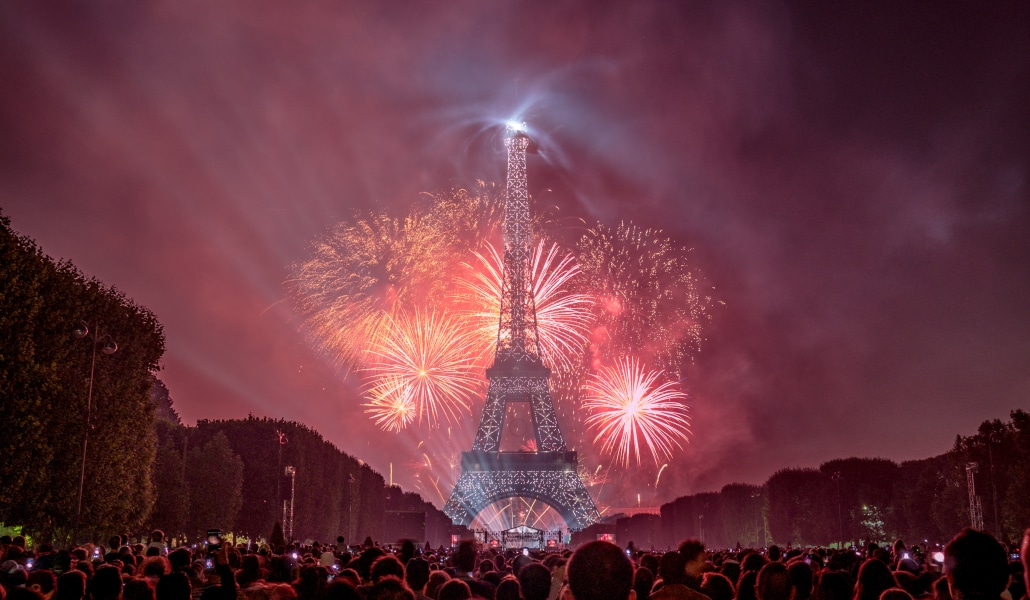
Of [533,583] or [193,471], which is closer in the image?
[533,583]

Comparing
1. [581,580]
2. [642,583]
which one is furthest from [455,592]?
A: [581,580]

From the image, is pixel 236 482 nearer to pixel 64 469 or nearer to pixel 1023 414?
pixel 64 469

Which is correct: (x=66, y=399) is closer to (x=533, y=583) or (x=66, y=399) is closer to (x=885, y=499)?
(x=533, y=583)

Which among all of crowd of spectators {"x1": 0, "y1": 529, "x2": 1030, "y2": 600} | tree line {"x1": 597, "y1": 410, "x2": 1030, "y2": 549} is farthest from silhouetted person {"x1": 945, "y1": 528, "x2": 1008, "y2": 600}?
tree line {"x1": 597, "y1": 410, "x2": 1030, "y2": 549}

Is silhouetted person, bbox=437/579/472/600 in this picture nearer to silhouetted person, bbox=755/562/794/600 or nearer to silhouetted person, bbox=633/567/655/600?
silhouetted person, bbox=633/567/655/600

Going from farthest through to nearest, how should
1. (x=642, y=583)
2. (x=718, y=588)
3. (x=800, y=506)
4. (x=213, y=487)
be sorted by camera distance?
1. (x=800, y=506)
2. (x=213, y=487)
3. (x=642, y=583)
4. (x=718, y=588)

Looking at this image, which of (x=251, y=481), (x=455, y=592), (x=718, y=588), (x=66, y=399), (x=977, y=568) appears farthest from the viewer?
(x=251, y=481)

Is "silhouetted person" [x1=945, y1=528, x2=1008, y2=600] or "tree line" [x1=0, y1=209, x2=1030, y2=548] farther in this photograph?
"tree line" [x1=0, y1=209, x2=1030, y2=548]
